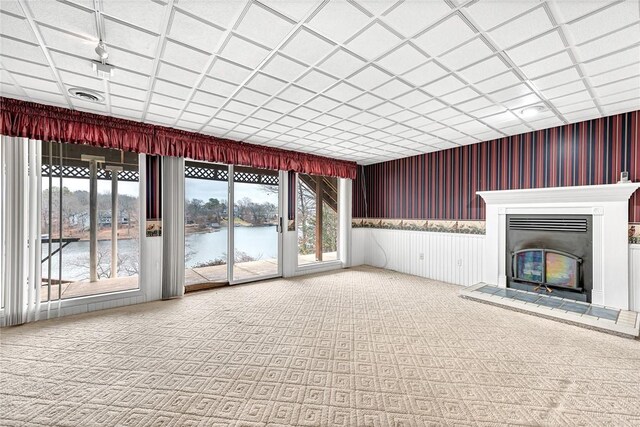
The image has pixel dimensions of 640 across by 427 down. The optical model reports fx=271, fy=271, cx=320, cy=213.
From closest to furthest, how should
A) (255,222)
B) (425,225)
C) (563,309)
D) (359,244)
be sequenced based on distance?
(563,309) → (255,222) → (425,225) → (359,244)

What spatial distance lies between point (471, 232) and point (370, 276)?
2106 millimetres

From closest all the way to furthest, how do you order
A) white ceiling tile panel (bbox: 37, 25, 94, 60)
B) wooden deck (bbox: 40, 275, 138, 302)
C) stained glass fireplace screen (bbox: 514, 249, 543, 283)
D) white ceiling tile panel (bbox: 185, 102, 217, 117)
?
A: white ceiling tile panel (bbox: 37, 25, 94, 60) < white ceiling tile panel (bbox: 185, 102, 217, 117) < wooden deck (bbox: 40, 275, 138, 302) < stained glass fireplace screen (bbox: 514, 249, 543, 283)

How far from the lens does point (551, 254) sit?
160 inches

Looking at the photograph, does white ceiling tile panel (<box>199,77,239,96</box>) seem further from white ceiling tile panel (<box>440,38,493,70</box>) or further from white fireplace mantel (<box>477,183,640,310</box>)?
white fireplace mantel (<box>477,183,640,310</box>)

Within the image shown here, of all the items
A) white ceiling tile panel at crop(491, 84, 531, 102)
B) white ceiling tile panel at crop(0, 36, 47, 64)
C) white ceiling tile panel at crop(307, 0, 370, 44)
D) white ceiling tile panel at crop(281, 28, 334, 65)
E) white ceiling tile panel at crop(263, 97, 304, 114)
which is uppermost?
white ceiling tile panel at crop(307, 0, 370, 44)

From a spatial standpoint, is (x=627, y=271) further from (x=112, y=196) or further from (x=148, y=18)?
(x=112, y=196)

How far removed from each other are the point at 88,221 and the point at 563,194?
6795 mm

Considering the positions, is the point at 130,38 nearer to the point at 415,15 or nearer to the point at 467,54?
the point at 415,15

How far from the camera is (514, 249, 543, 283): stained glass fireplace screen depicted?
415 centimetres

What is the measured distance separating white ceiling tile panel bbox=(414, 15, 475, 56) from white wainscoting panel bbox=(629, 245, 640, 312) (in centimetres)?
363

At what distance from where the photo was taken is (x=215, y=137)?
457cm

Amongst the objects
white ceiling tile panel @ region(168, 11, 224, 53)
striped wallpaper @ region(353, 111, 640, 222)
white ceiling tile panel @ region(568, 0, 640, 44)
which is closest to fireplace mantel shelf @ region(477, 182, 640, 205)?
striped wallpaper @ region(353, 111, 640, 222)

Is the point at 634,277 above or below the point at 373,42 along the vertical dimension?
below

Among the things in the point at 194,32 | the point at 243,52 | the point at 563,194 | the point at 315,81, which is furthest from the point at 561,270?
Result: the point at 194,32
